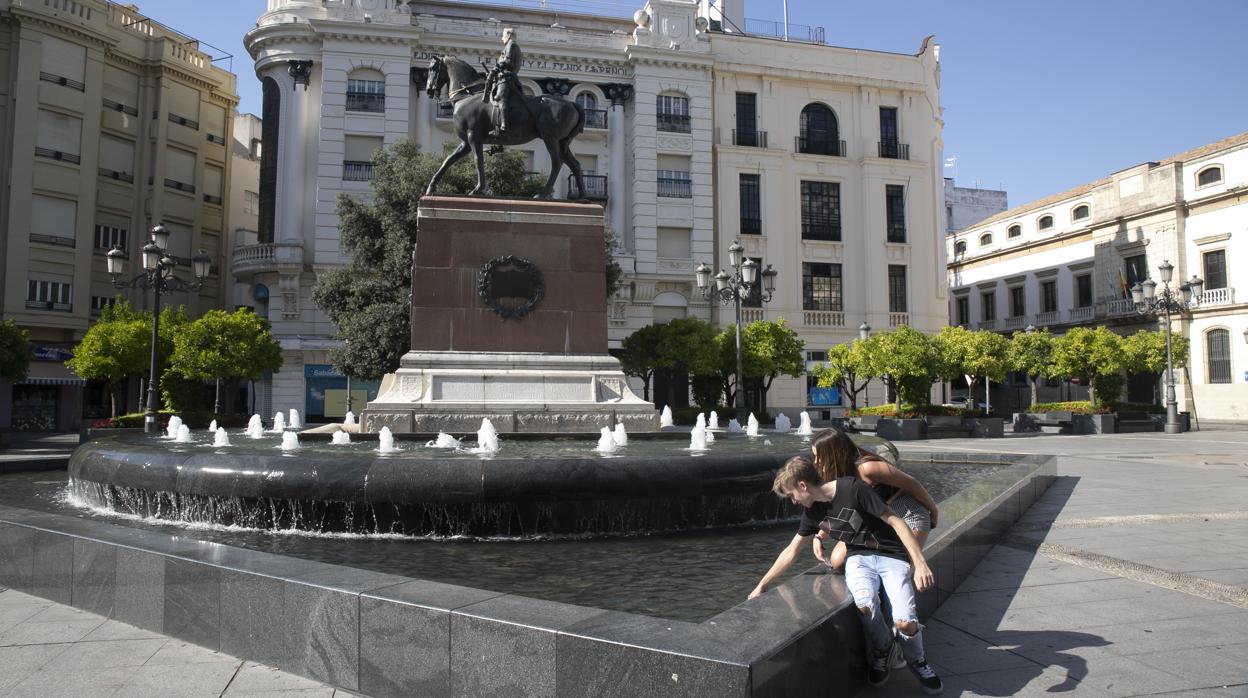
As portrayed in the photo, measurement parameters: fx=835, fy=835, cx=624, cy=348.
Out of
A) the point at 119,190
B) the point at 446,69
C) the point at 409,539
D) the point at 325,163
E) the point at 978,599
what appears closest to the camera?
the point at 978,599

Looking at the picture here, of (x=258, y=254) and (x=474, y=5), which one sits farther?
(x=474, y=5)

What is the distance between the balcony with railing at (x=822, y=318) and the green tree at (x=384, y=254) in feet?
49.1

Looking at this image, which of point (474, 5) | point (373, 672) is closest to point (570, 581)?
point (373, 672)

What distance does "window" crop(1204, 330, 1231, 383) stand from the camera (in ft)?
125

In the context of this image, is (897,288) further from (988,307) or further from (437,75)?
(437,75)

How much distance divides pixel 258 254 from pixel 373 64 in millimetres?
8741

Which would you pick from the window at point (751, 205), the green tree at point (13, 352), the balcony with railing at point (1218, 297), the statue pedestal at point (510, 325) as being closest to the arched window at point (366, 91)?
the green tree at point (13, 352)

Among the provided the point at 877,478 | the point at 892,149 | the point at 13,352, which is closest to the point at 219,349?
the point at 13,352

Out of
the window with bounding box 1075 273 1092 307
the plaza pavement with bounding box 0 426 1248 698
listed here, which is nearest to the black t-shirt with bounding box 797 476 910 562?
the plaza pavement with bounding box 0 426 1248 698

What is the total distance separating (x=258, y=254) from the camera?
107ft

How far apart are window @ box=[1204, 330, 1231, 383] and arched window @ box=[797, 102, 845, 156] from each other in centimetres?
1911

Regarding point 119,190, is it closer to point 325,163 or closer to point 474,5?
point 325,163

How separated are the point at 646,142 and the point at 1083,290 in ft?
92.3

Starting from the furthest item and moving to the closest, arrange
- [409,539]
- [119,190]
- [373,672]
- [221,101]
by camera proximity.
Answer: [221,101] < [119,190] < [409,539] < [373,672]
